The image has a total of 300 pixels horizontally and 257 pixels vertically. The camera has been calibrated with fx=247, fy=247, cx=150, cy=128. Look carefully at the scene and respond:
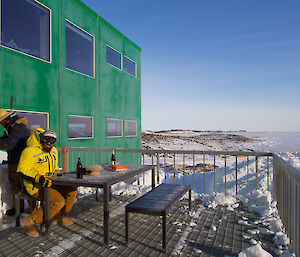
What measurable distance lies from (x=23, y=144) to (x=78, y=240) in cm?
207

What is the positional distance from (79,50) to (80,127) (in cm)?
291

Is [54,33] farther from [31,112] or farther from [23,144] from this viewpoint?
[23,144]

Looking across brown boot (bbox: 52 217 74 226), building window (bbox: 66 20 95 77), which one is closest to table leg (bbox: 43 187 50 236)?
brown boot (bbox: 52 217 74 226)

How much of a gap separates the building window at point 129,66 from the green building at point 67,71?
0.17ft

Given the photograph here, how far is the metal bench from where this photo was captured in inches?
122

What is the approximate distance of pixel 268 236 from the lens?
365 centimetres

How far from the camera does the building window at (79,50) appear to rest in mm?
8672

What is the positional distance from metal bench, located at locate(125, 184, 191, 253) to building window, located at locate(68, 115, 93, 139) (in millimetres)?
5364

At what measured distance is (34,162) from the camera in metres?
3.55

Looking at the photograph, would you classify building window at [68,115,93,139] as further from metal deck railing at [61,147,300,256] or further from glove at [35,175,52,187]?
glove at [35,175,52,187]

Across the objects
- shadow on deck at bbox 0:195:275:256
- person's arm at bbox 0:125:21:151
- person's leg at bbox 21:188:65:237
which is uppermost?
person's arm at bbox 0:125:21:151

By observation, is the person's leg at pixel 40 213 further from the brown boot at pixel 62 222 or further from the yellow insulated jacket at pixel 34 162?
the brown boot at pixel 62 222

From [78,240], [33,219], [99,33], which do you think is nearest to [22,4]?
[99,33]

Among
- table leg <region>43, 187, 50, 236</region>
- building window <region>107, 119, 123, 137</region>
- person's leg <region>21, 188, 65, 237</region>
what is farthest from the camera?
building window <region>107, 119, 123, 137</region>
